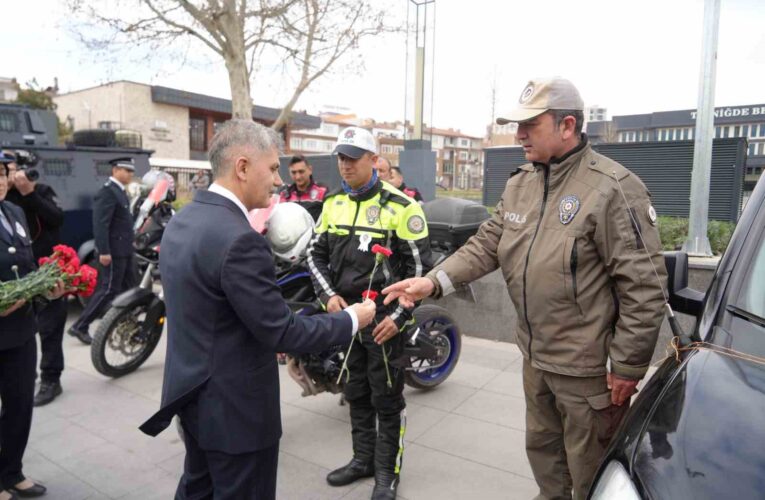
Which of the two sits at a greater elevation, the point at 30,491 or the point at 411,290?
the point at 411,290

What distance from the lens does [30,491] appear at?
2984mm

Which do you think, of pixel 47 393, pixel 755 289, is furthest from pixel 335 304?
pixel 47 393

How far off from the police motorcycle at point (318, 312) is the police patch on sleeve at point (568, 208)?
1.27 meters

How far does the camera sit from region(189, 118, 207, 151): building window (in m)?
40.8

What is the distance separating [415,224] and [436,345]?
1.69 metres

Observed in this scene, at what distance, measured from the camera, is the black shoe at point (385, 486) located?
114 inches

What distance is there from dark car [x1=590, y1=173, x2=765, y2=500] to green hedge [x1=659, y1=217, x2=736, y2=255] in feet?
12.5

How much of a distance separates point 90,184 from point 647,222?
297 inches

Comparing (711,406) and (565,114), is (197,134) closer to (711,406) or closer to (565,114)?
(565,114)

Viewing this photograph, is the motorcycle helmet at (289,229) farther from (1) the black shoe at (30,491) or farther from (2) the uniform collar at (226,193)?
(1) the black shoe at (30,491)

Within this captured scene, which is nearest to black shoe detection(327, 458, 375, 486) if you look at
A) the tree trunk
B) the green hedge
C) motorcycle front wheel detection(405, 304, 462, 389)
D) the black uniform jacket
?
motorcycle front wheel detection(405, 304, 462, 389)

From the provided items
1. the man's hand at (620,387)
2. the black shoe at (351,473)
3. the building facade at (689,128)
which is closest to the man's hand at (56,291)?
the black shoe at (351,473)

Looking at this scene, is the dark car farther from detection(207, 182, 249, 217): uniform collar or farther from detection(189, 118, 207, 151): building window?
detection(189, 118, 207, 151): building window

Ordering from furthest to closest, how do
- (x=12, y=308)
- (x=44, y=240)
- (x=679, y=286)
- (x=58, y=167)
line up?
1. (x=58, y=167)
2. (x=44, y=240)
3. (x=12, y=308)
4. (x=679, y=286)
